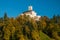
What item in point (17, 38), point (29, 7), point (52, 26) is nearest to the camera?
point (17, 38)

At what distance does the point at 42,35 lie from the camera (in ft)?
195

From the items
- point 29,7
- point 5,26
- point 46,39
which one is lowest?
point 46,39

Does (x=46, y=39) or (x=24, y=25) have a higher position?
(x=24, y=25)

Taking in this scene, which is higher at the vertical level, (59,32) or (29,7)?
(29,7)

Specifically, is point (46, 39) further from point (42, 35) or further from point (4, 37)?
point (4, 37)

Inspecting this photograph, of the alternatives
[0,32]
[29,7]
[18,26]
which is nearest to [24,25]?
[18,26]

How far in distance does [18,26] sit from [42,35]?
6923mm

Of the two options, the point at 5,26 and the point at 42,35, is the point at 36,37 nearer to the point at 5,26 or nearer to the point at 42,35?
the point at 42,35

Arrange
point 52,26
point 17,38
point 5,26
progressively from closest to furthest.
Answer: point 17,38 < point 5,26 < point 52,26

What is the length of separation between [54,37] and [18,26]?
34.0 feet

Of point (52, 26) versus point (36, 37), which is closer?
point (36, 37)

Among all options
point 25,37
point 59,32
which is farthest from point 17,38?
point 59,32

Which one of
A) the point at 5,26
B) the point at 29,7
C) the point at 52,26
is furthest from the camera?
the point at 29,7

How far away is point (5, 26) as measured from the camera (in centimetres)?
5778
